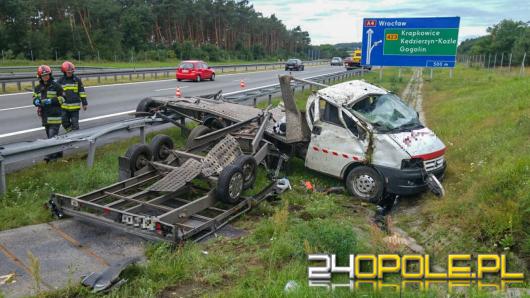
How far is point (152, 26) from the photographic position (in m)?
62.6

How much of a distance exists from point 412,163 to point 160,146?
13.9ft

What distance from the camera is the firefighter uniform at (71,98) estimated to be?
29.1 ft

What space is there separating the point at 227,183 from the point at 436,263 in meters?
2.89

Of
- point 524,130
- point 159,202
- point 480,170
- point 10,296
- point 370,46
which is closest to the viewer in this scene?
point 10,296

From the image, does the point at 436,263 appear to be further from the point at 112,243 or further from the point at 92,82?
the point at 92,82

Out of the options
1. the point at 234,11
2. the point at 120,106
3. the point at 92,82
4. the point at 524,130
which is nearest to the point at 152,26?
the point at 234,11

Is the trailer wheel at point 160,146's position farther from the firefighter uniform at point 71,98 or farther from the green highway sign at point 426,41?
the green highway sign at point 426,41

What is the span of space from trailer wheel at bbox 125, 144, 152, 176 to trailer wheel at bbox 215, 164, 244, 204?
1.55m

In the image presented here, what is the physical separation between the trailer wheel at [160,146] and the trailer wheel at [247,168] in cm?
157

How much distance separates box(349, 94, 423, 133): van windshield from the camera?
25.3ft

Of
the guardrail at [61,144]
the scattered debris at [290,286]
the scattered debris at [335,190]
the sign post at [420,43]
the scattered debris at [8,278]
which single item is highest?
the sign post at [420,43]

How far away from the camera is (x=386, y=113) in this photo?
8.04 metres

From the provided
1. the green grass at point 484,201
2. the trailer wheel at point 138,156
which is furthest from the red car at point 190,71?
the trailer wheel at point 138,156

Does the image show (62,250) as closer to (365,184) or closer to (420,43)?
(365,184)
